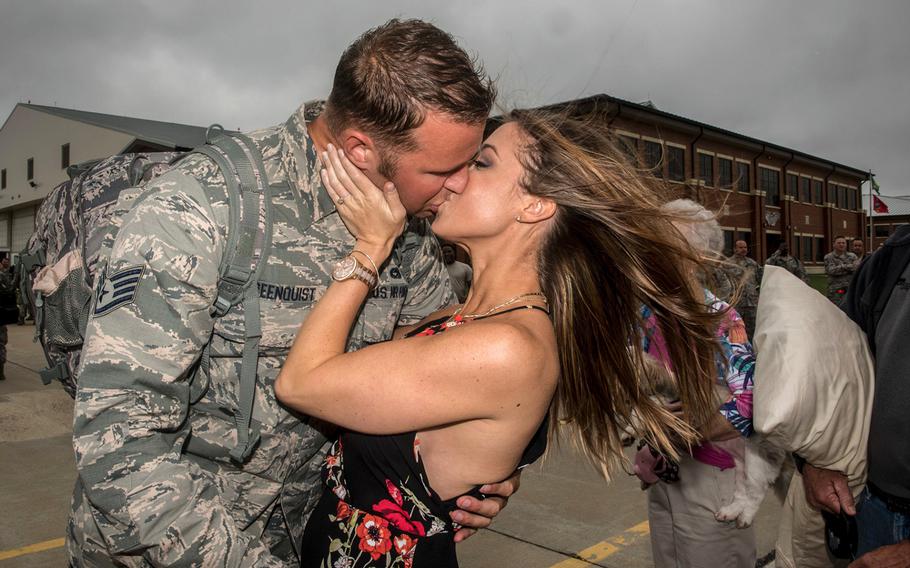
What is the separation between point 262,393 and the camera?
1916mm

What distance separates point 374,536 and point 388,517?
65mm

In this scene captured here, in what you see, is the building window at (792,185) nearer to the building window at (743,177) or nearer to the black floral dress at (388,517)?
the building window at (743,177)

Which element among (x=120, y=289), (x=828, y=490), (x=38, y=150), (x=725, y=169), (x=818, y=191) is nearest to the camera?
(x=120, y=289)

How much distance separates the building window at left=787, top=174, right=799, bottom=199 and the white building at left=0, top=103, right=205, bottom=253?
35.6 metres

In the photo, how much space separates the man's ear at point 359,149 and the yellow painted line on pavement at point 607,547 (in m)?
3.12

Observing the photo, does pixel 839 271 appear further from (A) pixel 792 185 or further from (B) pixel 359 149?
(A) pixel 792 185

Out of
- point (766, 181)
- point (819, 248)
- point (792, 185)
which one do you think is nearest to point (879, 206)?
point (819, 248)

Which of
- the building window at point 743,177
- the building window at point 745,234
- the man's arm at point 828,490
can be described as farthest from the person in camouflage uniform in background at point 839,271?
the building window at point 745,234

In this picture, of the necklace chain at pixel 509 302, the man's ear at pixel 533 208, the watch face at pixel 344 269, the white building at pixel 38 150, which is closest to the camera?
the watch face at pixel 344 269

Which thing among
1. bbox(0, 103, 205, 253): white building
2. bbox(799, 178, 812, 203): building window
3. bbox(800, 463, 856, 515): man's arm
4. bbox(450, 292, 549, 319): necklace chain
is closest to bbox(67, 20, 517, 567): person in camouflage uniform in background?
bbox(450, 292, 549, 319): necklace chain

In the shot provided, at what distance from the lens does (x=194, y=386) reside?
180cm

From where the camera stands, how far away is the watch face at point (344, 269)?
185 cm

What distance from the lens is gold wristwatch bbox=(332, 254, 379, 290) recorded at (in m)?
1.86

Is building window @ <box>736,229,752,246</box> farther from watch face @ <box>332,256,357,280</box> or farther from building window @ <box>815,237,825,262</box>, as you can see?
watch face @ <box>332,256,357,280</box>
